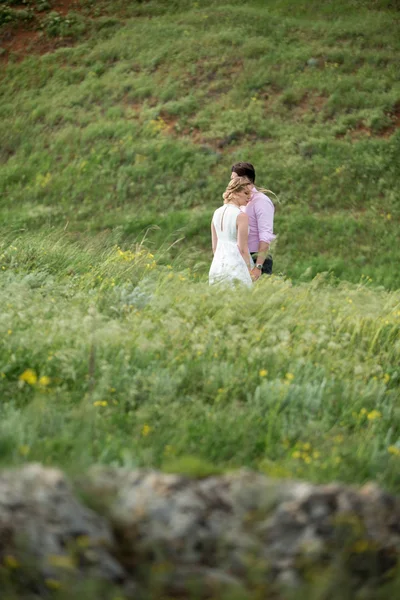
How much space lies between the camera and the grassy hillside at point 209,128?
17391 mm

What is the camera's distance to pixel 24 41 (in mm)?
27609

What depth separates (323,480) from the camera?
3.59 metres

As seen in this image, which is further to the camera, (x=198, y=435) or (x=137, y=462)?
(x=198, y=435)

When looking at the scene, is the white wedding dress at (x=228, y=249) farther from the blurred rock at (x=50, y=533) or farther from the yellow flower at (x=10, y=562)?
the yellow flower at (x=10, y=562)

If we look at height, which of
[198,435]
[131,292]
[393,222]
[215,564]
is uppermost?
[215,564]

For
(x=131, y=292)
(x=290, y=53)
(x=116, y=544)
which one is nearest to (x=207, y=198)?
(x=290, y=53)

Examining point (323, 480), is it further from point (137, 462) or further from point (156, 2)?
point (156, 2)

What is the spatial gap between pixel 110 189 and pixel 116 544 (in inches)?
693

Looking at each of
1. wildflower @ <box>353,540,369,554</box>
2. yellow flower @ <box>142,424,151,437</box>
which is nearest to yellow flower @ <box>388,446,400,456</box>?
yellow flower @ <box>142,424,151,437</box>

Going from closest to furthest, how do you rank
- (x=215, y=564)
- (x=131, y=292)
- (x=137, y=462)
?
(x=215, y=564), (x=137, y=462), (x=131, y=292)

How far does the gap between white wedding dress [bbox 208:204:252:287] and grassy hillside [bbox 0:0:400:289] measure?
6649 mm

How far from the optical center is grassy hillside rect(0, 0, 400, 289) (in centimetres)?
1739

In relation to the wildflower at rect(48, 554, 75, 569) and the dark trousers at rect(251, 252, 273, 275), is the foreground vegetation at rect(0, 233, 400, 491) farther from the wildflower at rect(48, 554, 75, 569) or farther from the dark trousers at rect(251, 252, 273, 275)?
the dark trousers at rect(251, 252, 273, 275)

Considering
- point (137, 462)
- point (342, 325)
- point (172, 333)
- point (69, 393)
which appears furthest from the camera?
point (342, 325)
